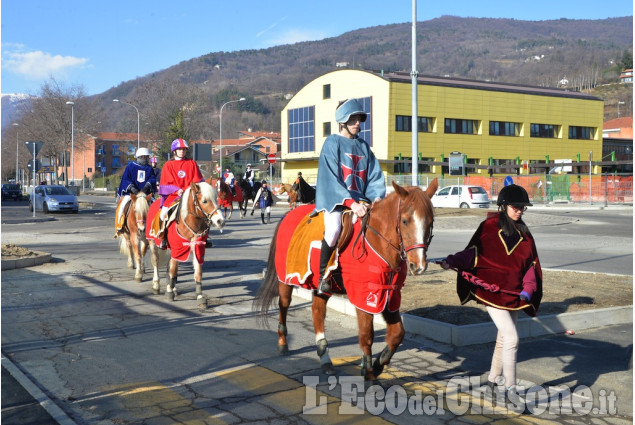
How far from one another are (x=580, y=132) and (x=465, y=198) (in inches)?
1699

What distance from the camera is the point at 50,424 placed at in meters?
5.28

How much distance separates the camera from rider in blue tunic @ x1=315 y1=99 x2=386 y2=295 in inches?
252

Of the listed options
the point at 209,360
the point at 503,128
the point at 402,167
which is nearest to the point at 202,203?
the point at 209,360

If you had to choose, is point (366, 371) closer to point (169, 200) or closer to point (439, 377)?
point (439, 377)

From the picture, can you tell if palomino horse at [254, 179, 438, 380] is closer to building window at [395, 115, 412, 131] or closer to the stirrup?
the stirrup

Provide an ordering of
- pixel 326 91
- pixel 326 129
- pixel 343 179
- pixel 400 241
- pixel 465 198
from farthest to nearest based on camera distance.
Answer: pixel 326 129, pixel 326 91, pixel 465 198, pixel 343 179, pixel 400 241

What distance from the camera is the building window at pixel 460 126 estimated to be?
65.4m

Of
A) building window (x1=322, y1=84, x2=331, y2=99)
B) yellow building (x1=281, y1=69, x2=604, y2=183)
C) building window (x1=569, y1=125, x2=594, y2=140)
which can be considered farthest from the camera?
building window (x1=569, y1=125, x2=594, y2=140)

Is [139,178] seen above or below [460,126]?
below

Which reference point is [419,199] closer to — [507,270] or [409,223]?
[409,223]

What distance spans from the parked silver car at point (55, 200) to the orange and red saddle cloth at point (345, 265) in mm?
33593

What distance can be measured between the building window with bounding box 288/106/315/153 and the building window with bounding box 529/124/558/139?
24.2m

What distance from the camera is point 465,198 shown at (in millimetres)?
38531

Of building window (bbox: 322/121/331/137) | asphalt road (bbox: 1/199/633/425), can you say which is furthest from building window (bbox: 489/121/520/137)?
asphalt road (bbox: 1/199/633/425)
